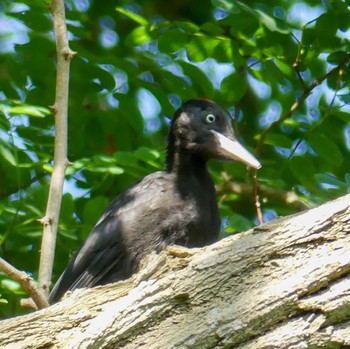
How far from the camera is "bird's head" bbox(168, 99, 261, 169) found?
6.14 meters

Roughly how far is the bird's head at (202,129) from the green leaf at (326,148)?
50cm

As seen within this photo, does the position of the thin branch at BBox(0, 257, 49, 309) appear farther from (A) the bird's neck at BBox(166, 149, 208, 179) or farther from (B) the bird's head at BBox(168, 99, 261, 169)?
(B) the bird's head at BBox(168, 99, 261, 169)

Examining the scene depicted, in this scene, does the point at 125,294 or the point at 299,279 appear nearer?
the point at 299,279

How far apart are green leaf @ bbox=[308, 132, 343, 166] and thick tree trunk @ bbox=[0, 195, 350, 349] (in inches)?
89.1

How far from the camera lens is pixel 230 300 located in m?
3.50

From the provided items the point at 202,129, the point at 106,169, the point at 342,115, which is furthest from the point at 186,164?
the point at 342,115

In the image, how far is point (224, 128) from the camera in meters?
6.21

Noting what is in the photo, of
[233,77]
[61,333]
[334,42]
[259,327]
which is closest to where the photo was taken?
[259,327]

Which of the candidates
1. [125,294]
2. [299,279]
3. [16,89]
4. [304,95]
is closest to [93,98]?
[16,89]

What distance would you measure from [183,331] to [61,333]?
534 mm

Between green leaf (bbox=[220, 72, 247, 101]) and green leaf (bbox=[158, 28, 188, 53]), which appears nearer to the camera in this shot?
green leaf (bbox=[158, 28, 188, 53])

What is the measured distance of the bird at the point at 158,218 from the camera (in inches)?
216

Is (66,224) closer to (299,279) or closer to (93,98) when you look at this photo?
(93,98)

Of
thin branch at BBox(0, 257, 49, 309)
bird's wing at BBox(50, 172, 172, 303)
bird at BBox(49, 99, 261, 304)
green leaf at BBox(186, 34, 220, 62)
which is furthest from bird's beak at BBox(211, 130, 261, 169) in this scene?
thin branch at BBox(0, 257, 49, 309)
